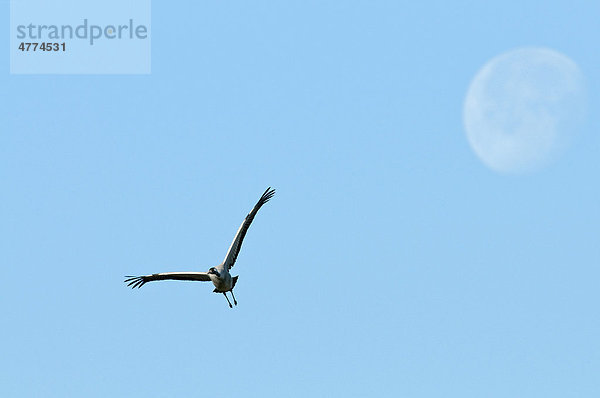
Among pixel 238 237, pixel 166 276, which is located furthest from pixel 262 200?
pixel 166 276

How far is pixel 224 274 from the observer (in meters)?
56.8

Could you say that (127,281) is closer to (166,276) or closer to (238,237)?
(166,276)

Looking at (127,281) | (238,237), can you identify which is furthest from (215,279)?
(127,281)

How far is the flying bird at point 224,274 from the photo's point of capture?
187 ft

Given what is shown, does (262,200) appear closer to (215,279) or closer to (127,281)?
(215,279)

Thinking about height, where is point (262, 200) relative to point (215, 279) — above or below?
above

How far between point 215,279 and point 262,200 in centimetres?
585

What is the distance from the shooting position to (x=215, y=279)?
5694cm

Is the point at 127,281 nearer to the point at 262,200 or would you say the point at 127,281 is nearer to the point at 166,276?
the point at 166,276

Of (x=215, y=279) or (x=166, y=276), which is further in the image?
(x=166, y=276)

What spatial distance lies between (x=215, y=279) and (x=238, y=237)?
3.02 m

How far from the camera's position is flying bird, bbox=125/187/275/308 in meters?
56.9

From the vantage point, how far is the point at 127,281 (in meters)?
60.7

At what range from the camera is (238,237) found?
58.0m
